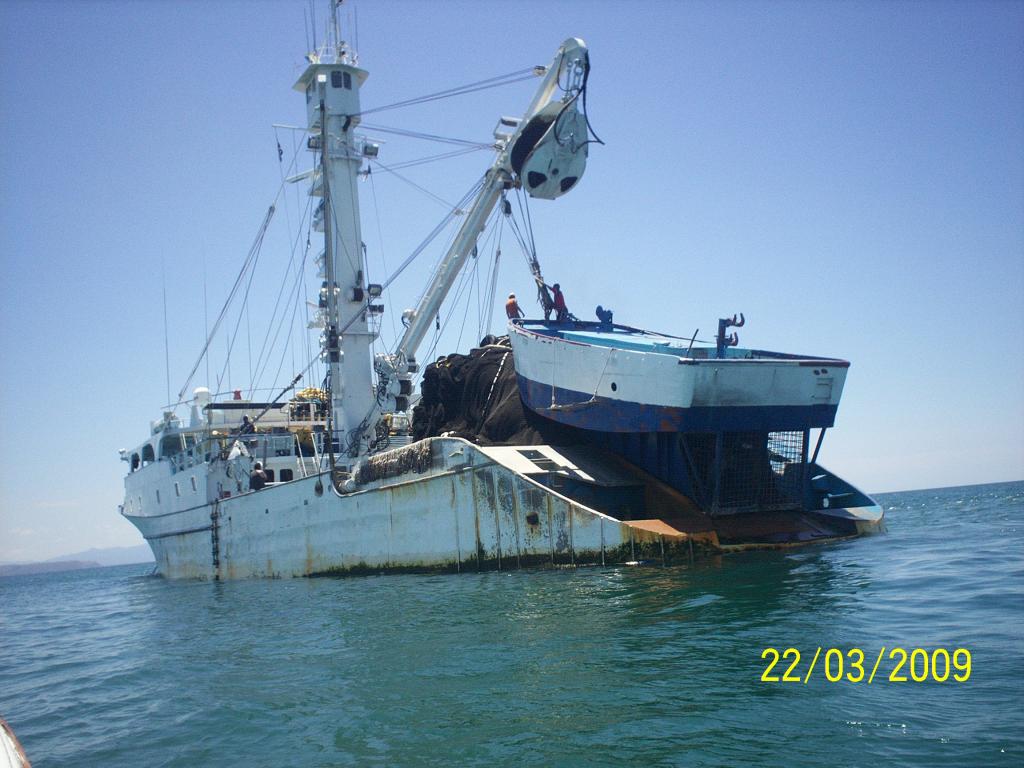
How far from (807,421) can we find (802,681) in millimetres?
9488

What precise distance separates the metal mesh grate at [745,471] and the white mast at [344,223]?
13840 mm

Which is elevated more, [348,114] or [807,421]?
[348,114]

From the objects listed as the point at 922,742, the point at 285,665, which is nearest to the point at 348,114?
the point at 285,665

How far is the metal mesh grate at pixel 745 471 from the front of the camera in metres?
15.9

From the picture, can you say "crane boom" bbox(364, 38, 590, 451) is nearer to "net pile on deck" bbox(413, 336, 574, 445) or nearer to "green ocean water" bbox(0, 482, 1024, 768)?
"net pile on deck" bbox(413, 336, 574, 445)

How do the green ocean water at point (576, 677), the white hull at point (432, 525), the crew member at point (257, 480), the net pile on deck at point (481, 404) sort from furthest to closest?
the crew member at point (257, 480), the net pile on deck at point (481, 404), the white hull at point (432, 525), the green ocean water at point (576, 677)

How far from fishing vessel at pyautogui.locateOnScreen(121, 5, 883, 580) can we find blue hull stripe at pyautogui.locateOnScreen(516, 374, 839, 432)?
42mm

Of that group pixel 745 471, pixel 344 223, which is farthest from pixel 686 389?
pixel 344 223

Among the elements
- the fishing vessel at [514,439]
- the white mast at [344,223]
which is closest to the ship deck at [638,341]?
the fishing vessel at [514,439]

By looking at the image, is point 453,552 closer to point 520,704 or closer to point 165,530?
point 520,704

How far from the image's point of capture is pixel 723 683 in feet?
24.0

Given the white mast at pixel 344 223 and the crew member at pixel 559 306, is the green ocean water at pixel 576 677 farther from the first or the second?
the white mast at pixel 344 223

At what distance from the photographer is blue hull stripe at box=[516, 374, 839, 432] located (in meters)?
15.0

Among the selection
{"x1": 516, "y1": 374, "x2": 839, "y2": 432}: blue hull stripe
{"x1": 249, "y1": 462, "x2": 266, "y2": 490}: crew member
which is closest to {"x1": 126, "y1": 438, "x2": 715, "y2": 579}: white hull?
{"x1": 249, "y1": 462, "x2": 266, "y2": 490}: crew member
